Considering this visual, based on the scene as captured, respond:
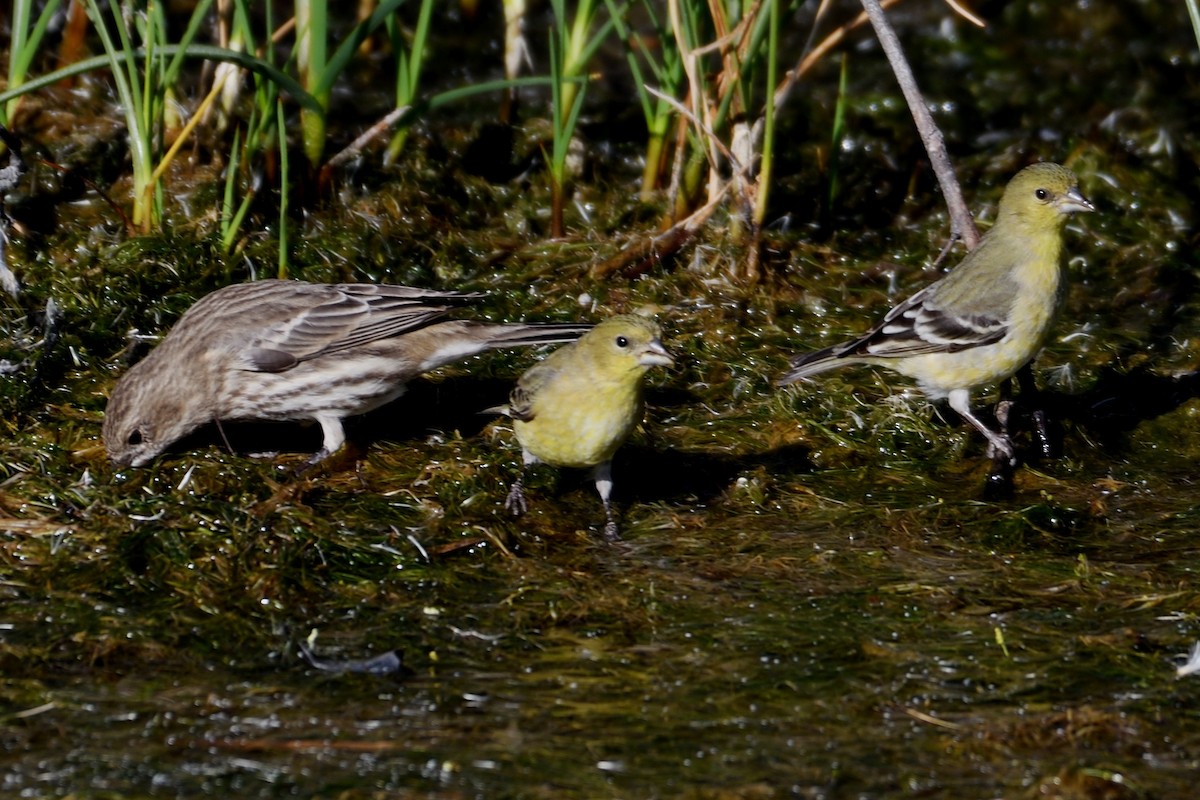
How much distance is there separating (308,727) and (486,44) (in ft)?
24.4

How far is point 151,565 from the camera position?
530cm

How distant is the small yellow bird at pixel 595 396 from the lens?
5.56 m

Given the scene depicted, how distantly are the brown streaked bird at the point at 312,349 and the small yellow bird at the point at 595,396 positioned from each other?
0.67 metres

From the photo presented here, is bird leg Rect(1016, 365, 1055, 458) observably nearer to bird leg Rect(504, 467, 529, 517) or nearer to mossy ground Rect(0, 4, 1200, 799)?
mossy ground Rect(0, 4, 1200, 799)

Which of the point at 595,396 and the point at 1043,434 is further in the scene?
the point at 1043,434

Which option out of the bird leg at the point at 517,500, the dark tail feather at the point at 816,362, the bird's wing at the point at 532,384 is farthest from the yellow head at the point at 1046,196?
the bird leg at the point at 517,500

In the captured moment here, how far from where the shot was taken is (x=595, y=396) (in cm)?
557

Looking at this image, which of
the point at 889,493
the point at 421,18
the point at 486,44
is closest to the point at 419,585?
the point at 889,493

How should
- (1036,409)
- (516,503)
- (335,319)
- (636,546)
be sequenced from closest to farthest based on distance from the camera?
(636,546) → (516,503) → (335,319) → (1036,409)

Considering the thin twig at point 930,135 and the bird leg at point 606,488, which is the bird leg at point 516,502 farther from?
the thin twig at point 930,135

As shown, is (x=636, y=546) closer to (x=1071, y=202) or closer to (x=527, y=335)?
(x=527, y=335)

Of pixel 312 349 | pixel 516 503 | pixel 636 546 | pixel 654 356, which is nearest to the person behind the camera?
pixel 654 356

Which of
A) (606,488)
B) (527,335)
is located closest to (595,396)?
(606,488)

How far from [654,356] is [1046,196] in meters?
2.14
